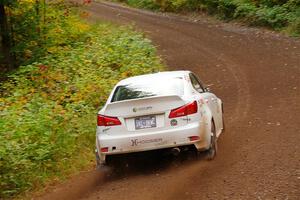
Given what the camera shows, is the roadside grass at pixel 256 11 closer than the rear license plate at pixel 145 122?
No

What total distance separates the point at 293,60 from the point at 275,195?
12306mm

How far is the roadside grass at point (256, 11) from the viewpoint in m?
24.4

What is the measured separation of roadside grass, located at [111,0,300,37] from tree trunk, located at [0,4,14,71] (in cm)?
1186

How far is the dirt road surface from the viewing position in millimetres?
7586

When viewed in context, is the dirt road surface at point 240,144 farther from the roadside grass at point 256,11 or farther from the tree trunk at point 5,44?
the tree trunk at point 5,44

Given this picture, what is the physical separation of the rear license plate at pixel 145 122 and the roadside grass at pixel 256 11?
16.1 m

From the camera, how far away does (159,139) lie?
8.40 metres

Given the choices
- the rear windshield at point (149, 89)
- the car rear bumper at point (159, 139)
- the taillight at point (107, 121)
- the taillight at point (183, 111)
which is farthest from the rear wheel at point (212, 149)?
the taillight at point (107, 121)

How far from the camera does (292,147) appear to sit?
9.20 meters

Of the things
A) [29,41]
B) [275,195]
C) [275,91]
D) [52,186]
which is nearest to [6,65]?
[29,41]


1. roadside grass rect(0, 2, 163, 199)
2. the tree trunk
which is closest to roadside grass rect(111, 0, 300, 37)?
roadside grass rect(0, 2, 163, 199)

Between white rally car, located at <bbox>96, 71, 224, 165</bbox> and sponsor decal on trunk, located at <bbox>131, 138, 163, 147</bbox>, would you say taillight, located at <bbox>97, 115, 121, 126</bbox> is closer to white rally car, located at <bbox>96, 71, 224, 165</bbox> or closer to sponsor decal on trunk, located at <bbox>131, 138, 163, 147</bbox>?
white rally car, located at <bbox>96, 71, 224, 165</bbox>

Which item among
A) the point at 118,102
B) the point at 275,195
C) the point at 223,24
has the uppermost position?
the point at 118,102

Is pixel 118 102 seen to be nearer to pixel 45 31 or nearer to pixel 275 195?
pixel 275 195
